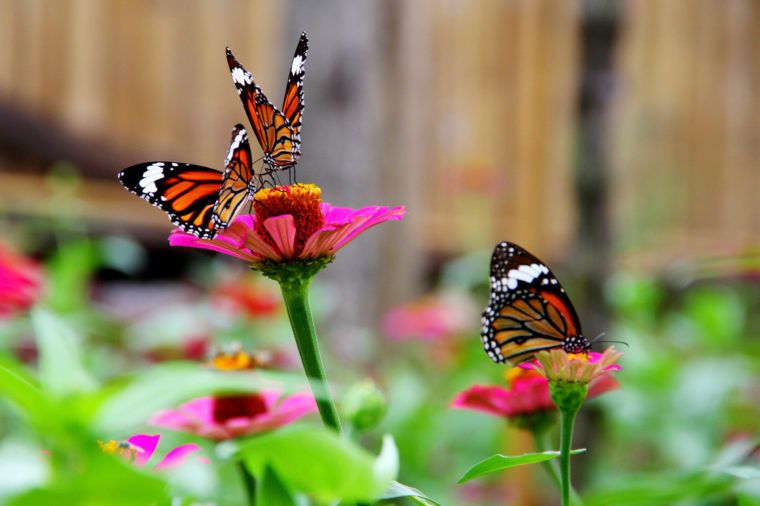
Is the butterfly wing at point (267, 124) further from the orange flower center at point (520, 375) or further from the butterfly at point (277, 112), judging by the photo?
the orange flower center at point (520, 375)

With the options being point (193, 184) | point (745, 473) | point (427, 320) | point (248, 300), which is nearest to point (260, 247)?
point (193, 184)

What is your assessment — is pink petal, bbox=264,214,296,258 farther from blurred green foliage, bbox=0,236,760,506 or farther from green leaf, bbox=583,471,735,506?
green leaf, bbox=583,471,735,506

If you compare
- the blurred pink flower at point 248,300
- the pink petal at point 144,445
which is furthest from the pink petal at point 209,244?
the blurred pink flower at point 248,300

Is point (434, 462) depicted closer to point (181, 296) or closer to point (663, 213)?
point (181, 296)

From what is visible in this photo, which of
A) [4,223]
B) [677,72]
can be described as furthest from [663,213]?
[4,223]

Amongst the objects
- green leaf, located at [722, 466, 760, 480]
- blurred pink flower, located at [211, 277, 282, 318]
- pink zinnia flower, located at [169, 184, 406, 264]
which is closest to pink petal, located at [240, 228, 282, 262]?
pink zinnia flower, located at [169, 184, 406, 264]

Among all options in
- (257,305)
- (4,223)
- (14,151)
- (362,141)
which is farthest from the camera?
(14,151)
